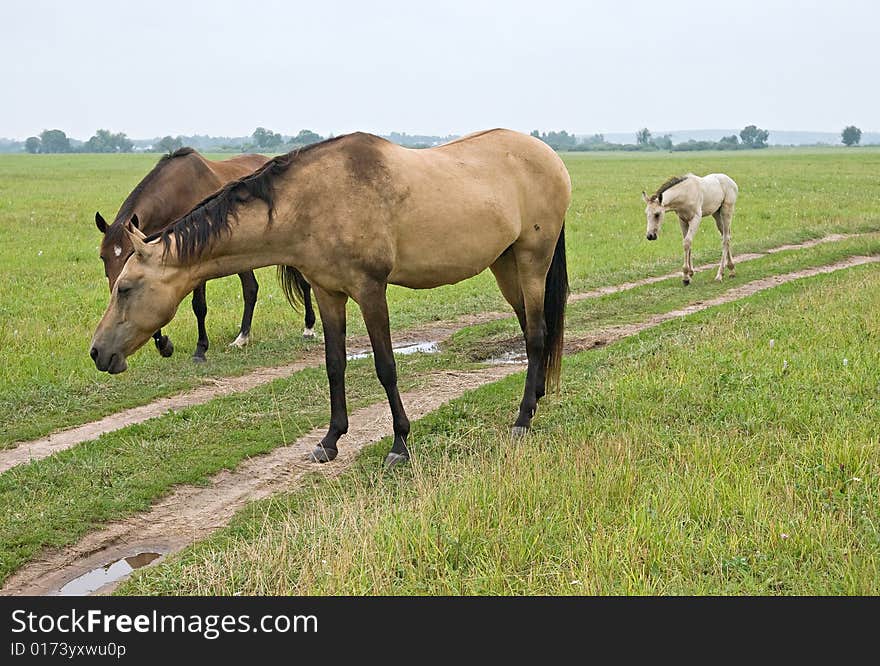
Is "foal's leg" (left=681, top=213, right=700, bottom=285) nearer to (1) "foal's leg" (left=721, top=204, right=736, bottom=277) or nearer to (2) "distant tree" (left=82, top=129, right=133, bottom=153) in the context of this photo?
(1) "foal's leg" (left=721, top=204, right=736, bottom=277)

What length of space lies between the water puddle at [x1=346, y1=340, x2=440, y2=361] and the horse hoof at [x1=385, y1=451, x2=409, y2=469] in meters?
3.83

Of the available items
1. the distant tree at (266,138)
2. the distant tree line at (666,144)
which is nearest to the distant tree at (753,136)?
the distant tree line at (666,144)

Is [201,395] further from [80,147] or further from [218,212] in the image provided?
[80,147]

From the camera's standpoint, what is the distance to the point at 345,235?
21.7 feet

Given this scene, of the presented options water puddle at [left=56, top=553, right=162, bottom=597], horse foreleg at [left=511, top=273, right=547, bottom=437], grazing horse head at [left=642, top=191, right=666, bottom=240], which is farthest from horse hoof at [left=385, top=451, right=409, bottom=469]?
grazing horse head at [left=642, top=191, right=666, bottom=240]

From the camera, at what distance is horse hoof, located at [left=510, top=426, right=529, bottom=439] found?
23.9 ft

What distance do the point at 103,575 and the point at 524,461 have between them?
275 centimetres

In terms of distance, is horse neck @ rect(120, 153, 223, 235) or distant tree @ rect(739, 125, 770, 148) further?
distant tree @ rect(739, 125, 770, 148)

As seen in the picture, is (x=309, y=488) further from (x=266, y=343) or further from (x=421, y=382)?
(x=266, y=343)

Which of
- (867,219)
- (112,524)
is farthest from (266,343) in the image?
(867,219)

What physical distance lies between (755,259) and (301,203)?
44.0 feet

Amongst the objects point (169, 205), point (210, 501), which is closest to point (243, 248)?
point (210, 501)

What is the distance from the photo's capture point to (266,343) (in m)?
11.6

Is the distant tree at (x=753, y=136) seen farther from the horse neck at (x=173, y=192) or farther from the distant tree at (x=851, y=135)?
the horse neck at (x=173, y=192)
